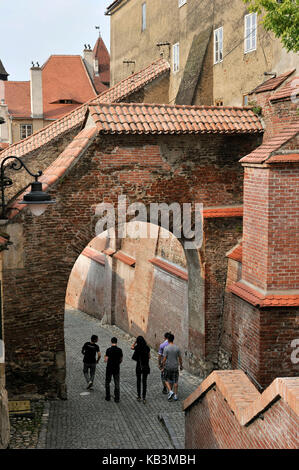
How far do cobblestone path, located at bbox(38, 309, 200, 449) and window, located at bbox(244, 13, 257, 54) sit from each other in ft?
29.5

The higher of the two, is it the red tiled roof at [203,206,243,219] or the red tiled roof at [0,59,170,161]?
the red tiled roof at [0,59,170,161]

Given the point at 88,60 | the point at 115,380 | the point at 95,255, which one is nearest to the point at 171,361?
the point at 115,380

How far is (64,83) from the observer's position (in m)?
46.2

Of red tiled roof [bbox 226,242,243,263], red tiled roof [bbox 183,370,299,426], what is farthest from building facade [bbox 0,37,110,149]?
red tiled roof [bbox 183,370,299,426]

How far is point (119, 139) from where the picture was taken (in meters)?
12.9

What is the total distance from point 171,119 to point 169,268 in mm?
5630

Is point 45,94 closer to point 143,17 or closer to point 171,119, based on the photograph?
point 143,17

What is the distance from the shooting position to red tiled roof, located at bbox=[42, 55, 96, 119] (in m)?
44.3

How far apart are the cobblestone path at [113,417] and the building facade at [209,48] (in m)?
8.00

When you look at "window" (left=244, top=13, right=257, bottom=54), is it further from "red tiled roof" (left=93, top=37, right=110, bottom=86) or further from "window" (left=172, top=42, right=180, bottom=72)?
"red tiled roof" (left=93, top=37, right=110, bottom=86)

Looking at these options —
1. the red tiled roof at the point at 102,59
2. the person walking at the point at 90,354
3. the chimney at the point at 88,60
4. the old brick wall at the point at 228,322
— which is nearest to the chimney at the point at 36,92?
the chimney at the point at 88,60

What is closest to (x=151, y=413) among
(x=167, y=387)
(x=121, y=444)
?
(x=167, y=387)

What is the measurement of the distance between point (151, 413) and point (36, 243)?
436 centimetres

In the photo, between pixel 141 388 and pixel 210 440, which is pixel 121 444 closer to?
pixel 210 440
